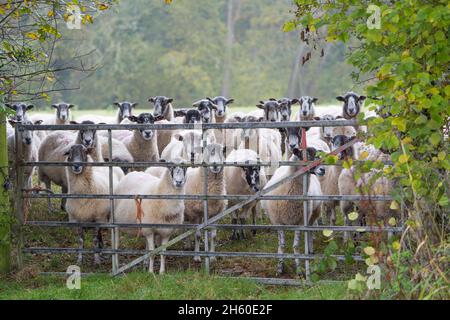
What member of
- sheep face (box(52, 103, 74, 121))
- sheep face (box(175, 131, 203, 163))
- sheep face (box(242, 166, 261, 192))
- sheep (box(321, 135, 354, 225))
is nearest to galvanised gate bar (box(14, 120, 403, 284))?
sheep face (box(242, 166, 261, 192))

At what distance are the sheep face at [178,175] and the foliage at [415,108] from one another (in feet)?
9.57

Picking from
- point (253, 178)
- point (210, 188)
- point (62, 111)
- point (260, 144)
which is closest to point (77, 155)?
point (210, 188)

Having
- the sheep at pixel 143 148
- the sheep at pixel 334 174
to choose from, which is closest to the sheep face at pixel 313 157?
the sheep at pixel 334 174

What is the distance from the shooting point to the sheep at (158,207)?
860 centimetres

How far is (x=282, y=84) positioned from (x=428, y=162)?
4626cm

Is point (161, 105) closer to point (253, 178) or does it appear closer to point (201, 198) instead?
point (253, 178)

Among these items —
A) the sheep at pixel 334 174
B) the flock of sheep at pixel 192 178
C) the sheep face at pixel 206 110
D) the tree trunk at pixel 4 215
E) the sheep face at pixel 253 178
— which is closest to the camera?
the tree trunk at pixel 4 215

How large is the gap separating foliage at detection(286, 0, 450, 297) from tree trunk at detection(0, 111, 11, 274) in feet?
12.4

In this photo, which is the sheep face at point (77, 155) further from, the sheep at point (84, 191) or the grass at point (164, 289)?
the grass at point (164, 289)

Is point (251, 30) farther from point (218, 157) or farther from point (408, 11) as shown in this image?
point (408, 11)

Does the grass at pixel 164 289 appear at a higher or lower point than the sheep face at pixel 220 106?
lower

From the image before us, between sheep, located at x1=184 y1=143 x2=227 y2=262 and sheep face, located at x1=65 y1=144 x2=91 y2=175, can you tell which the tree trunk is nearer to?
sheep face, located at x1=65 y1=144 x2=91 y2=175

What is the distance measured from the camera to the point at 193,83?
48656 millimetres
